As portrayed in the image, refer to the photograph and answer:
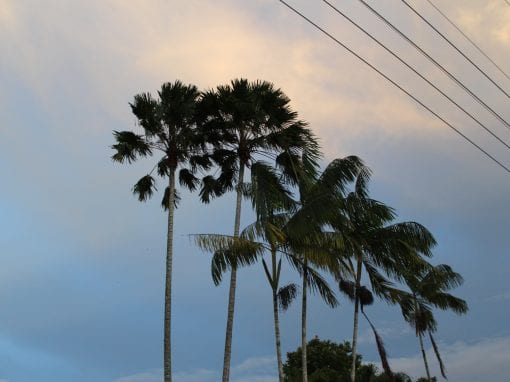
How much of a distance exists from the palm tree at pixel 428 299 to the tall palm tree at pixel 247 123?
8.14 metres

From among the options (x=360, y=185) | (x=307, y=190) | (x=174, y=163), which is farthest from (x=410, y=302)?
(x=174, y=163)

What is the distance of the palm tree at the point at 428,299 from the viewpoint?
101ft

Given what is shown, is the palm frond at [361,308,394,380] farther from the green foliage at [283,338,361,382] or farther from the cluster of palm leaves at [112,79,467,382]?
the green foliage at [283,338,361,382]

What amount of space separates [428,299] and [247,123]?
53.4ft

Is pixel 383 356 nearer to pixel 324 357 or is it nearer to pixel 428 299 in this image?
pixel 428 299

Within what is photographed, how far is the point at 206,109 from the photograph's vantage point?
2825 cm

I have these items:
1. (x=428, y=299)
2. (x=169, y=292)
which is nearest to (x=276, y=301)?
(x=169, y=292)

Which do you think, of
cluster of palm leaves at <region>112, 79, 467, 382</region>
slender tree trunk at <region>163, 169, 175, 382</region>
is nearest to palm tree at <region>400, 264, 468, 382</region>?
cluster of palm leaves at <region>112, 79, 467, 382</region>

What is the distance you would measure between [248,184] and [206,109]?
12.7 feet

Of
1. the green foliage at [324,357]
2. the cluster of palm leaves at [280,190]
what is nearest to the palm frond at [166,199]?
the cluster of palm leaves at [280,190]

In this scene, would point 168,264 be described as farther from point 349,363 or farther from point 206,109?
point 349,363

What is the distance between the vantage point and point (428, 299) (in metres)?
36.8

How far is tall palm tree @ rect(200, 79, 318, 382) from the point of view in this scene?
27203mm

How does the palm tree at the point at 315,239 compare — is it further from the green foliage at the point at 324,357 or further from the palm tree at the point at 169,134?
the green foliage at the point at 324,357
